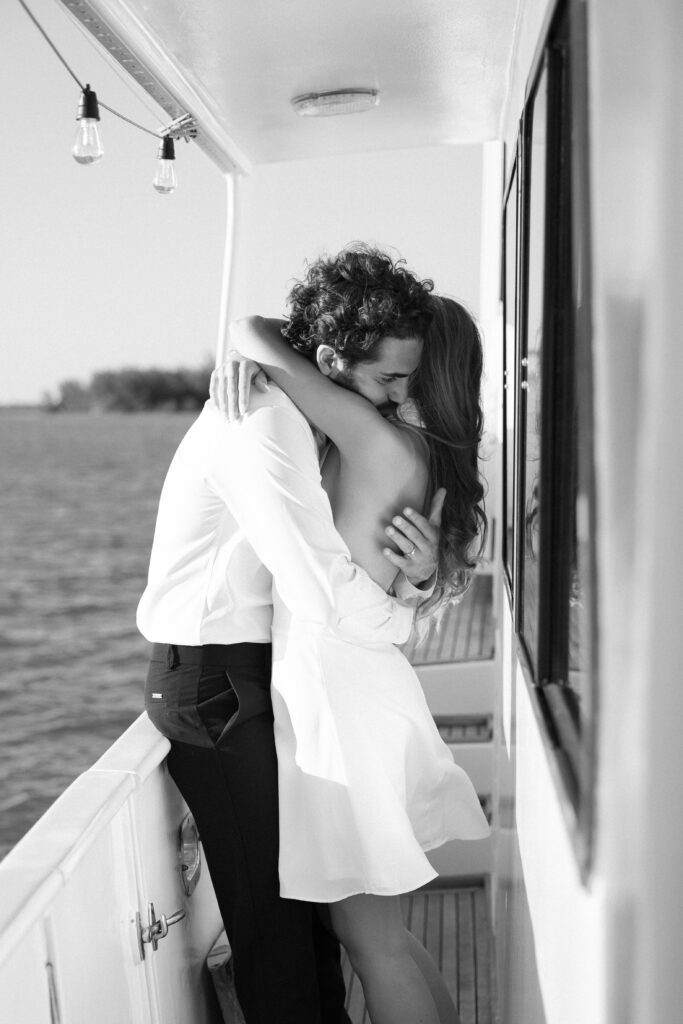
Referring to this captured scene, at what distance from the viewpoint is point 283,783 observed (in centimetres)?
194

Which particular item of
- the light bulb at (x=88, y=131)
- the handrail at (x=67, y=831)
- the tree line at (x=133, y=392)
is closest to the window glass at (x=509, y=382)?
the handrail at (x=67, y=831)

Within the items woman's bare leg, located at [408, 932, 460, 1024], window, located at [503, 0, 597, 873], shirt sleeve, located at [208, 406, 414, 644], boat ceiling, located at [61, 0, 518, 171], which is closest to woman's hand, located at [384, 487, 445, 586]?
shirt sleeve, located at [208, 406, 414, 644]

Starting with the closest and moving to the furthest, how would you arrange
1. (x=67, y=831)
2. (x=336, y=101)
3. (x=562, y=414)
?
(x=562, y=414) → (x=67, y=831) → (x=336, y=101)

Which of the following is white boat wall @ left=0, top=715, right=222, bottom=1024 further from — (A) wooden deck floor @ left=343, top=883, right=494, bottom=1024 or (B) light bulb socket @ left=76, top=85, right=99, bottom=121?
(B) light bulb socket @ left=76, top=85, right=99, bottom=121

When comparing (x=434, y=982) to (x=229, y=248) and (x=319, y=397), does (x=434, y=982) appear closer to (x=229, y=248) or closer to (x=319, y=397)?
(x=319, y=397)

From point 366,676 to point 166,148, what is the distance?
178 cm

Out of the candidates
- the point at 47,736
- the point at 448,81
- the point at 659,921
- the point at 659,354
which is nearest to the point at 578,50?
the point at 659,354

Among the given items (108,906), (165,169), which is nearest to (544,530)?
(108,906)

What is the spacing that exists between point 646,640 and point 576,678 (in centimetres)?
43

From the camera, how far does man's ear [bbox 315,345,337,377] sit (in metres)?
1.97

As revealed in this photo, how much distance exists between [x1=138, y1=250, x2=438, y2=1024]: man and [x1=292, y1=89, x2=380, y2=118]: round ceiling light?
3.31 feet

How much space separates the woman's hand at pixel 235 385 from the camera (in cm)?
187

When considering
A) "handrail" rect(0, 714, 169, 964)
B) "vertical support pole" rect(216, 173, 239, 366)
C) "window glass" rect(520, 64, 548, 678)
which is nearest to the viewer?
"window glass" rect(520, 64, 548, 678)

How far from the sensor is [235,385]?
1.89m
